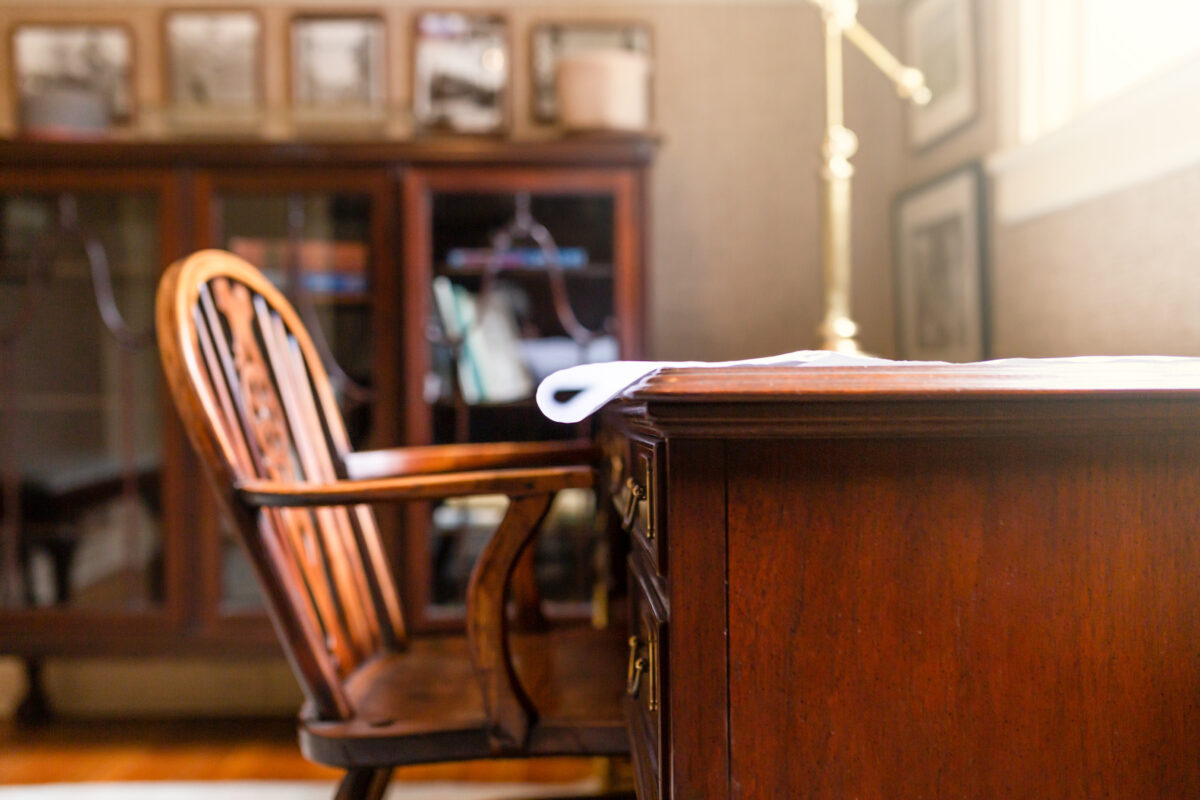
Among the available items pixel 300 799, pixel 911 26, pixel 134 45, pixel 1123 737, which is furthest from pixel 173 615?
pixel 911 26

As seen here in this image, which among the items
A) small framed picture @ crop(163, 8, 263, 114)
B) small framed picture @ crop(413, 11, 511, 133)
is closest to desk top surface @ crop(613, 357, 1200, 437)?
small framed picture @ crop(413, 11, 511, 133)

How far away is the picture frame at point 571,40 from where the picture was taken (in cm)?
231

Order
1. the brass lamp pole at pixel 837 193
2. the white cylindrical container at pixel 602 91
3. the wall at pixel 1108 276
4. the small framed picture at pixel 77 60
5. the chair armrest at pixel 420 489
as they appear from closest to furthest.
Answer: the chair armrest at pixel 420 489 < the wall at pixel 1108 276 < the brass lamp pole at pixel 837 193 < the white cylindrical container at pixel 602 91 < the small framed picture at pixel 77 60

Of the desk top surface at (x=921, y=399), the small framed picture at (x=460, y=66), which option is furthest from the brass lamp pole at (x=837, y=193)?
the small framed picture at (x=460, y=66)

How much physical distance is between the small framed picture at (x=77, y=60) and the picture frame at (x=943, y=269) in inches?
85.7

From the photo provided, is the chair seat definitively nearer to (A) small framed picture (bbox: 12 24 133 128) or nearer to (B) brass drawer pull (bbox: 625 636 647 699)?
(B) brass drawer pull (bbox: 625 636 647 699)

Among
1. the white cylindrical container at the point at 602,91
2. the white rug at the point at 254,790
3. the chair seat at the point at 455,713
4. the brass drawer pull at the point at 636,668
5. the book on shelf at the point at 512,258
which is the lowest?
the white rug at the point at 254,790

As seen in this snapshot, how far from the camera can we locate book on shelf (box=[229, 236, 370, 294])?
1945 mm

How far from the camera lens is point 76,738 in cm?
208

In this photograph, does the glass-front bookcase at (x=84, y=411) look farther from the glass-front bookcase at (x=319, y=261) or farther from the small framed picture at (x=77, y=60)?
the small framed picture at (x=77, y=60)

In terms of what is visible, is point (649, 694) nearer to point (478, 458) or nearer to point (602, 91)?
point (478, 458)

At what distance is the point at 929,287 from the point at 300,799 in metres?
1.88

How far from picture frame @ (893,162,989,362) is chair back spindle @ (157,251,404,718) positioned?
1.37m

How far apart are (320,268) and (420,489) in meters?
1.24
